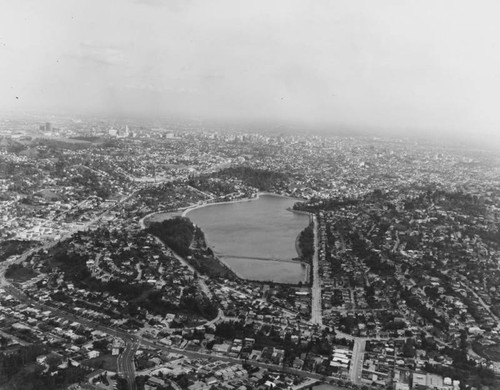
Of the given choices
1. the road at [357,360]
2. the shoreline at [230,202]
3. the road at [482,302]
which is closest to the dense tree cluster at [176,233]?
the shoreline at [230,202]

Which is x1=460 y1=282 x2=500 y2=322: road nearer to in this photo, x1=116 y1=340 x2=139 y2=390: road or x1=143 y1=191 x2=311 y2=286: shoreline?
x1=143 y1=191 x2=311 y2=286: shoreline

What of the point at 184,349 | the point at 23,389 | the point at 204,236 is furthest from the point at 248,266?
the point at 23,389

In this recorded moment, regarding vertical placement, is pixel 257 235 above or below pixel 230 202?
below

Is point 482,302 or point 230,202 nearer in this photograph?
point 482,302

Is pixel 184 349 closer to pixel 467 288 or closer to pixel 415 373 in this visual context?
pixel 415 373

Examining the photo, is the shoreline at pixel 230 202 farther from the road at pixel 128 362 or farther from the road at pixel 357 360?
the road at pixel 128 362

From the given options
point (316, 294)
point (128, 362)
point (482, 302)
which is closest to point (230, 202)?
point (316, 294)

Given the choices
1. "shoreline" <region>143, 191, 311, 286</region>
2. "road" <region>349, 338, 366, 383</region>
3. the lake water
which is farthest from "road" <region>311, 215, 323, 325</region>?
"road" <region>349, 338, 366, 383</region>

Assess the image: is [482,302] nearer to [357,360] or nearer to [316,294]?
[316,294]
